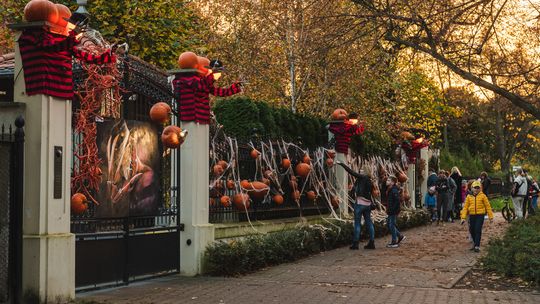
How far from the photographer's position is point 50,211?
909cm

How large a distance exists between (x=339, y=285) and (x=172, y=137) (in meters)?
3.58

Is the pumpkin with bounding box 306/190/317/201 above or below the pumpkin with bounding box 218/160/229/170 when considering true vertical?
below

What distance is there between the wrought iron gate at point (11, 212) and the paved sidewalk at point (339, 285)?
52.1 inches

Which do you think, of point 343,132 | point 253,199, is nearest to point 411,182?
point 343,132

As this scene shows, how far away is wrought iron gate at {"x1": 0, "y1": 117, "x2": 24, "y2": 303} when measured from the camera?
8422 mm

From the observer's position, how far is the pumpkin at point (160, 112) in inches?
456

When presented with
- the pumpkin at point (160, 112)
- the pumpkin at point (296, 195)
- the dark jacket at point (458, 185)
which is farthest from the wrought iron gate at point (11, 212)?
the dark jacket at point (458, 185)

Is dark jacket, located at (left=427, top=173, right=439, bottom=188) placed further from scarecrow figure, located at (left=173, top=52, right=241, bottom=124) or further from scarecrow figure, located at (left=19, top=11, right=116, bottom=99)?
scarecrow figure, located at (left=19, top=11, right=116, bottom=99)

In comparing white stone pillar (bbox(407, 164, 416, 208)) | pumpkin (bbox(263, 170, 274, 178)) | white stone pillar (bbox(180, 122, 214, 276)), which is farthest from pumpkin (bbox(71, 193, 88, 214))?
white stone pillar (bbox(407, 164, 416, 208))

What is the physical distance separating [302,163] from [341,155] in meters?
2.73

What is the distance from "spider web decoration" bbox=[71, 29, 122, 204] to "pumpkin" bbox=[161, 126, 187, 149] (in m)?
1.03

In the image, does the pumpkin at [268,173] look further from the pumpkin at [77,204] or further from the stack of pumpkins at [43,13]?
the stack of pumpkins at [43,13]

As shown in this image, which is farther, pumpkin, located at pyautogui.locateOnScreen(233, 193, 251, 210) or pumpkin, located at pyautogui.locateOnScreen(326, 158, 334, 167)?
pumpkin, located at pyautogui.locateOnScreen(326, 158, 334, 167)

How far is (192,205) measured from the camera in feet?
41.1
